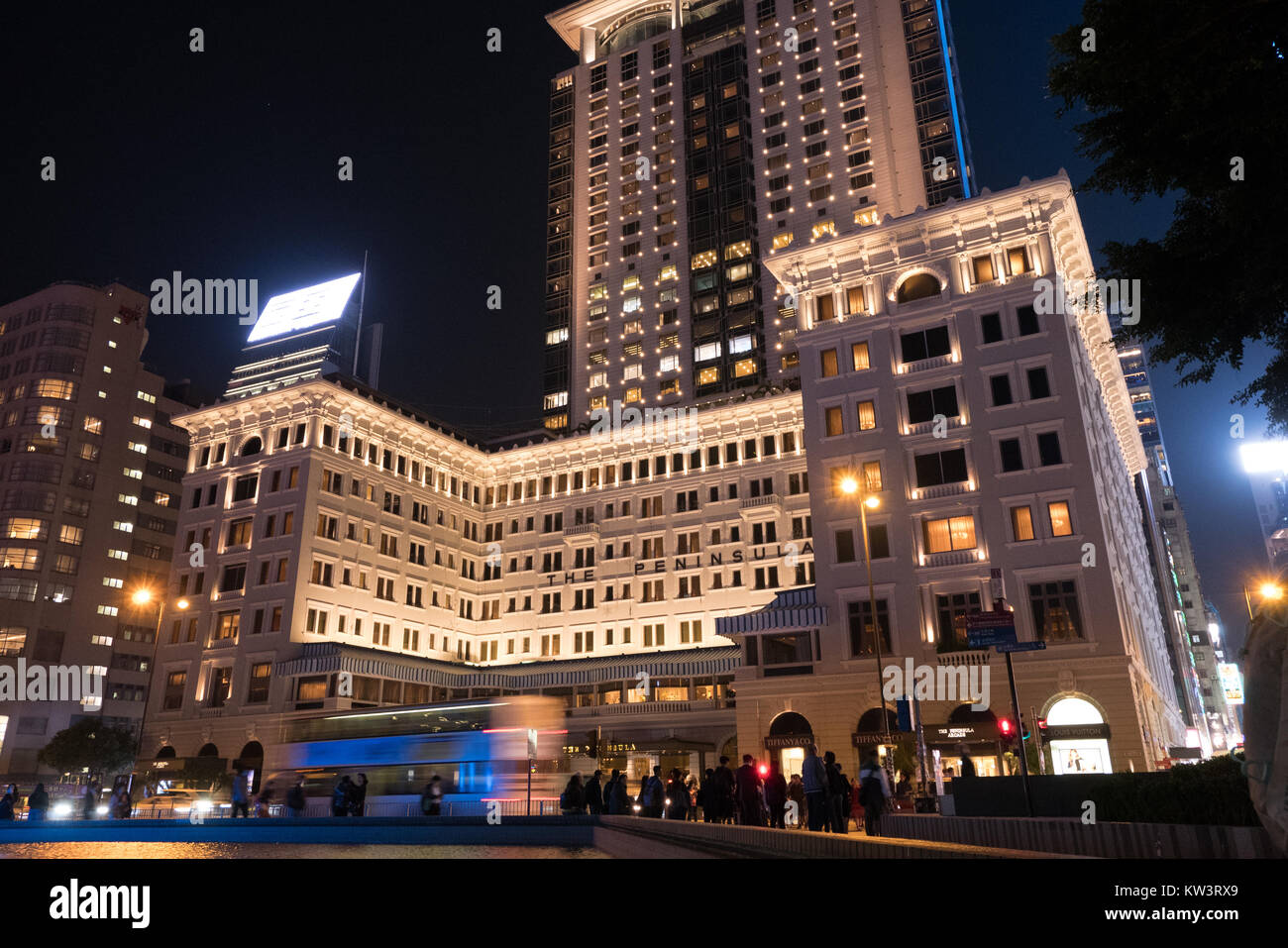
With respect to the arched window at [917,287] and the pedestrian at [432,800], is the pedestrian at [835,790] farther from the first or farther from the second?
the arched window at [917,287]

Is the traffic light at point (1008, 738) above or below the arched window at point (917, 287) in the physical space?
below

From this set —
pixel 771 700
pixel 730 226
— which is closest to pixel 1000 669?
pixel 771 700

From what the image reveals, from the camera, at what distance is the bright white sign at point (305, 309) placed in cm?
7569

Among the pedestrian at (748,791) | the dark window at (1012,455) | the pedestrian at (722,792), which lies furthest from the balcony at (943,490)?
the pedestrian at (748,791)

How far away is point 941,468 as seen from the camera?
42594mm

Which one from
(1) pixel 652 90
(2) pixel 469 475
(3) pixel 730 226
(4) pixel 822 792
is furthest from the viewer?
(1) pixel 652 90

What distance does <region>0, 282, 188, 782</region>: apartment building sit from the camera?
271 feet

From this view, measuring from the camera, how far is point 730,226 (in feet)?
308

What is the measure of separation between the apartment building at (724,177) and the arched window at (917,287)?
37.2m

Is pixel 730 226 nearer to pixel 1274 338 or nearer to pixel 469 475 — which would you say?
pixel 469 475

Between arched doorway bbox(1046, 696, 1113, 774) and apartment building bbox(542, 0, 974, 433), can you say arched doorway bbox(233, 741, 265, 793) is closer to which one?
apartment building bbox(542, 0, 974, 433)

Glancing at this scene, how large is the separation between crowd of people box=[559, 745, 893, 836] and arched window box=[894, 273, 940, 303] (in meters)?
28.3

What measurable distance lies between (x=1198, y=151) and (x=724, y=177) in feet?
285
